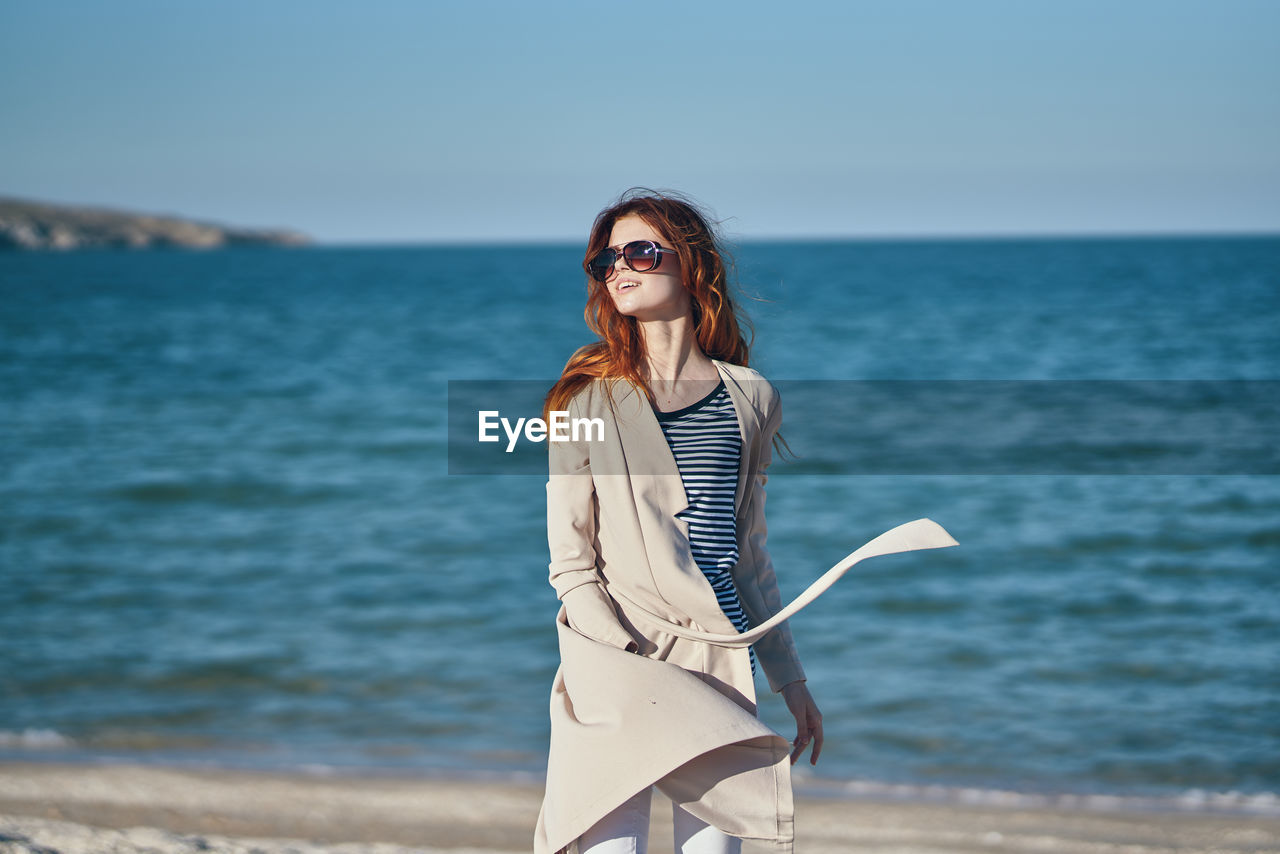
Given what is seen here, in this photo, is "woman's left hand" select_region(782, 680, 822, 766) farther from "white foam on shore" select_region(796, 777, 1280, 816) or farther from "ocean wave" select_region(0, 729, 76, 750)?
"ocean wave" select_region(0, 729, 76, 750)

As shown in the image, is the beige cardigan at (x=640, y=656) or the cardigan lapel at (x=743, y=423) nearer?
the beige cardigan at (x=640, y=656)

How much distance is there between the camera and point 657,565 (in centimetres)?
206

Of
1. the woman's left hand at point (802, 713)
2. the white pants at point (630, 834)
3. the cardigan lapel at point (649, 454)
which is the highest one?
the cardigan lapel at point (649, 454)

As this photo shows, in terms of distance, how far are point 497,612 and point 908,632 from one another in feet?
8.82

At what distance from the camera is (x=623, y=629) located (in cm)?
A: 206

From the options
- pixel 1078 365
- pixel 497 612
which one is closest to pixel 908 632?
pixel 497 612

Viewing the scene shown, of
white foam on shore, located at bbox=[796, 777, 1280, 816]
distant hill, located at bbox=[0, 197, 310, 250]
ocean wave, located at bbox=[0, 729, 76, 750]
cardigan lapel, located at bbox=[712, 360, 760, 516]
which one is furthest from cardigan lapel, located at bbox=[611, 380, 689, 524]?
distant hill, located at bbox=[0, 197, 310, 250]

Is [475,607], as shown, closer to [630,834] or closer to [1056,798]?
[1056,798]

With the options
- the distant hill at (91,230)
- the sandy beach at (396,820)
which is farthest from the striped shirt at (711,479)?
the distant hill at (91,230)

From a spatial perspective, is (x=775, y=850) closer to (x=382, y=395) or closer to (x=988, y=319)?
(x=382, y=395)

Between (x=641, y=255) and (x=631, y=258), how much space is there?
2 centimetres

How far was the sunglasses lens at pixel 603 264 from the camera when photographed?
2.22 m

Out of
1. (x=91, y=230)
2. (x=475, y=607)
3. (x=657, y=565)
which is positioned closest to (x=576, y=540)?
(x=657, y=565)

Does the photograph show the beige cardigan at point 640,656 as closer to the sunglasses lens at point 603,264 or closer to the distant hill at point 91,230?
the sunglasses lens at point 603,264
